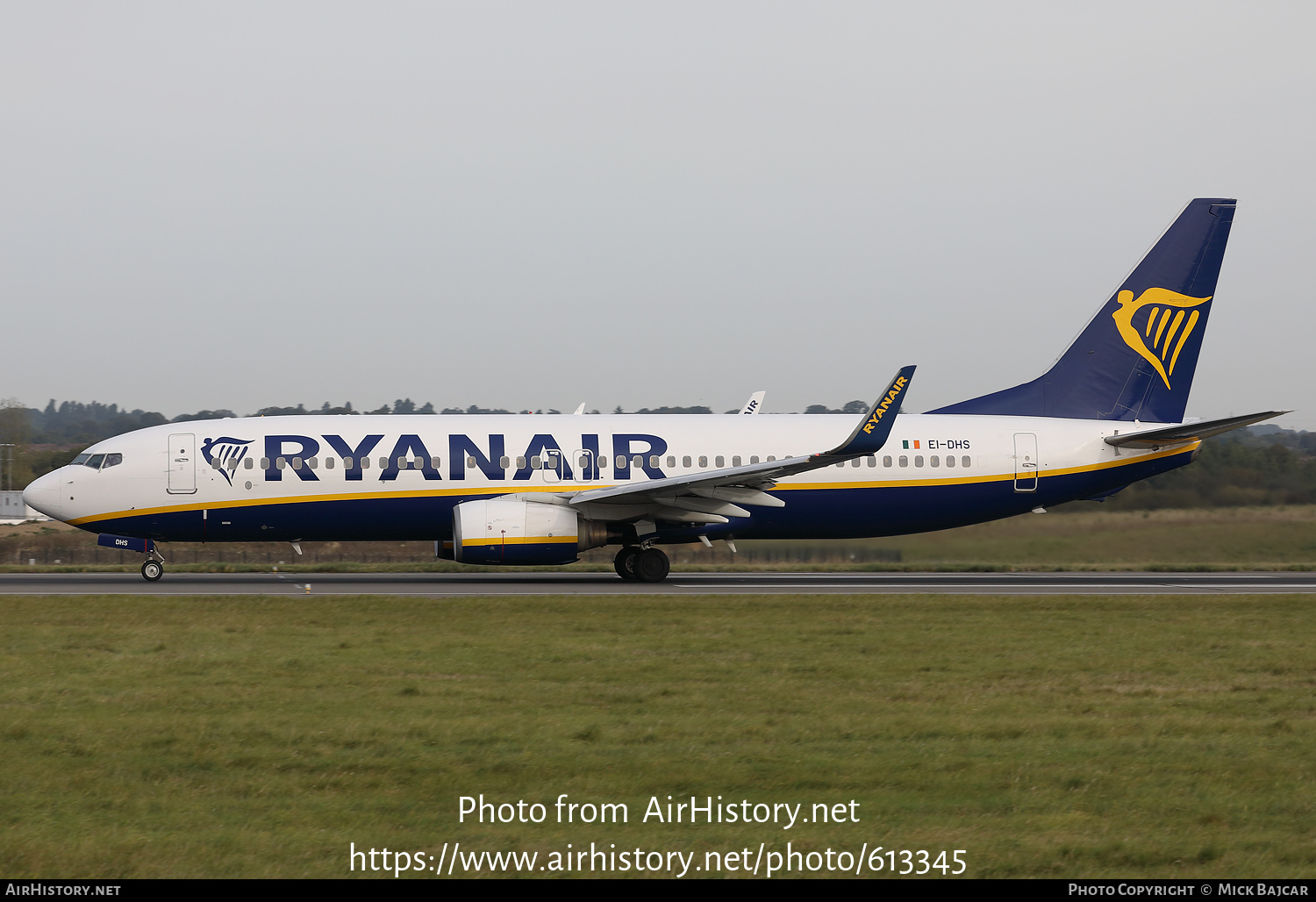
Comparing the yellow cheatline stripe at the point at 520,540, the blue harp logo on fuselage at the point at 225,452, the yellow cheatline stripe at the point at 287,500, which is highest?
the blue harp logo on fuselage at the point at 225,452

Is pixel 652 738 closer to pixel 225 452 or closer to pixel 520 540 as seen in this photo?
pixel 520 540

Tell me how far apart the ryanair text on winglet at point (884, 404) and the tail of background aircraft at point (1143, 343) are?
520cm

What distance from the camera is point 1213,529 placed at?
27484mm

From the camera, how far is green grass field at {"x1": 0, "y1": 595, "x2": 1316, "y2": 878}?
653 cm

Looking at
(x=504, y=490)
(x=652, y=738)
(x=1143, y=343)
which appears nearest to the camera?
(x=652, y=738)

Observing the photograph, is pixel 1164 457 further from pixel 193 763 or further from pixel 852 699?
pixel 193 763

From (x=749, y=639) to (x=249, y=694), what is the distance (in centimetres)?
613

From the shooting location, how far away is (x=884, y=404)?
22297 millimetres

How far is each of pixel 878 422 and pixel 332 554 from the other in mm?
18263

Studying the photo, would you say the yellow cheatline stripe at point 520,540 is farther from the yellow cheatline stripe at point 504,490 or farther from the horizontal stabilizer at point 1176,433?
the horizontal stabilizer at point 1176,433

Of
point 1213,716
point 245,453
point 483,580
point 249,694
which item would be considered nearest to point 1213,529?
point 483,580

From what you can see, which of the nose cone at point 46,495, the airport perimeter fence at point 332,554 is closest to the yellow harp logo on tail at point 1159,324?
the airport perimeter fence at point 332,554

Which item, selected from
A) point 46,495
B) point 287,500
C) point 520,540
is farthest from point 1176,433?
point 46,495

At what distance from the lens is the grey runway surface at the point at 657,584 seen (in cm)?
2164
